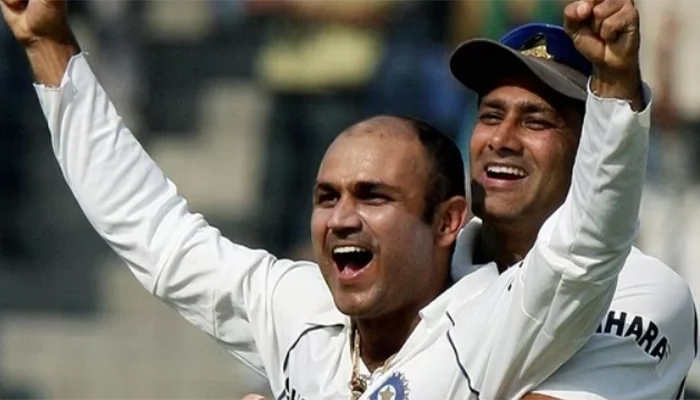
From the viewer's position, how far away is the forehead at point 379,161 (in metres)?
4.20

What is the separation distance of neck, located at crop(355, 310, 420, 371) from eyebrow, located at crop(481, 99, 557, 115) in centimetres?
51

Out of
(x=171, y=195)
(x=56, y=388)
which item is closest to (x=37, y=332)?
(x=56, y=388)

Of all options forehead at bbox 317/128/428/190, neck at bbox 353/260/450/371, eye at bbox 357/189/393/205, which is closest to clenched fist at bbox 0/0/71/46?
forehead at bbox 317/128/428/190

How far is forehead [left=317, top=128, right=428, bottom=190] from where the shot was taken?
4199 millimetres

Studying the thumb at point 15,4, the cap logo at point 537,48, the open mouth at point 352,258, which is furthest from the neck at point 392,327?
the thumb at point 15,4

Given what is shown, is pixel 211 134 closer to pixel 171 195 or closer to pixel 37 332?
pixel 37 332

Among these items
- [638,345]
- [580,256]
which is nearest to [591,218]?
[580,256]

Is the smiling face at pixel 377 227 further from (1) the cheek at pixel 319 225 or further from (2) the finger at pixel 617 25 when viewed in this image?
(2) the finger at pixel 617 25

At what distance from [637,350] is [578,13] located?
2.75 ft

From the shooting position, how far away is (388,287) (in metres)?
4.18

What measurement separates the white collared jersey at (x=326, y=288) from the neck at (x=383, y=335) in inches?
2.2

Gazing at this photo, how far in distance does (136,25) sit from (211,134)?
0.70 m

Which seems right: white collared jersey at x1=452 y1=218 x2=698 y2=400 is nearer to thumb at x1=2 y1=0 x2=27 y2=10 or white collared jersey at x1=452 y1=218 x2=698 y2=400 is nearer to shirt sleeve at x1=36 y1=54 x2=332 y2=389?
shirt sleeve at x1=36 y1=54 x2=332 y2=389

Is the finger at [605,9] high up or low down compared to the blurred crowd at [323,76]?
up
